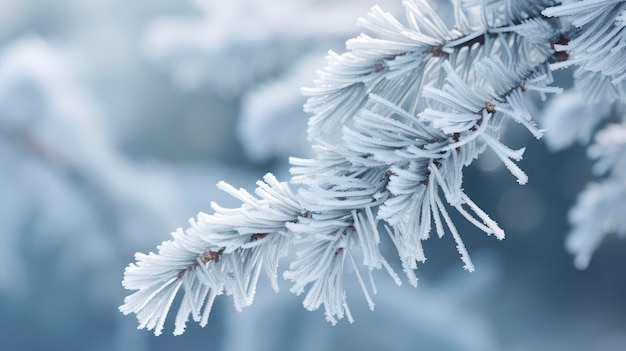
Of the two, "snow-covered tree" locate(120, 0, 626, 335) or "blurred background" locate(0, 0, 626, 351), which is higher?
"blurred background" locate(0, 0, 626, 351)

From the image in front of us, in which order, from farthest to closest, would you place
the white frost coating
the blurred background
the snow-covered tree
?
the blurred background, the white frost coating, the snow-covered tree

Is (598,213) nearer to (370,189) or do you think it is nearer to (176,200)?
(370,189)

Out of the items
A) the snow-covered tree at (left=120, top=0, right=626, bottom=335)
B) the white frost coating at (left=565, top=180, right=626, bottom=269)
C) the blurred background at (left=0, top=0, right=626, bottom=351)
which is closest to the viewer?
the snow-covered tree at (left=120, top=0, right=626, bottom=335)

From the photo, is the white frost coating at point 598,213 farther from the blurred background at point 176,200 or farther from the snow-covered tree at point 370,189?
the snow-covered tree at point 370,189

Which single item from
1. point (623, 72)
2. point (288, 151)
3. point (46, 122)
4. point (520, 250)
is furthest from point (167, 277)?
point (46, 122)

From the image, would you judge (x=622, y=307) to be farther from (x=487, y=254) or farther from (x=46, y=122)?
(x=46, y=122)

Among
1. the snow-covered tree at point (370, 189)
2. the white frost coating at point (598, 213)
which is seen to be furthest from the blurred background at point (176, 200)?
the snow-covered tree at point (370, 189)

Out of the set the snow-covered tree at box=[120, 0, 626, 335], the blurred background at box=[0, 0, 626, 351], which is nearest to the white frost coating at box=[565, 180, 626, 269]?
the blurred background at box=[0, 0, 626, 351]

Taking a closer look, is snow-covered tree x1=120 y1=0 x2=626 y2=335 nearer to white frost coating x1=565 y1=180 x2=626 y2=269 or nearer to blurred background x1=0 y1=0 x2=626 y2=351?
white frost coating x1=565 y1=180 x2=626 y2=269
